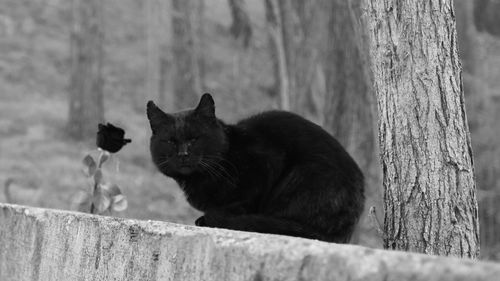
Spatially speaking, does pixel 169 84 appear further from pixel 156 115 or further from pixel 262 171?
pixel 262 171

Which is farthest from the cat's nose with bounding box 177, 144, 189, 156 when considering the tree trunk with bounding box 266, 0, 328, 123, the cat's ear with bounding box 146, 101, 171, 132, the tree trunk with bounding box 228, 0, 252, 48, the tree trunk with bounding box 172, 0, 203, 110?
the tree trunk with bounding box 172, 0, 203, 110

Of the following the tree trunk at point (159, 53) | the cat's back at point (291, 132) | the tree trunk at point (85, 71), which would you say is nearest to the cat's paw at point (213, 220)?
the cat's back at point (291, 132)

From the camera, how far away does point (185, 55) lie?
17375 mm

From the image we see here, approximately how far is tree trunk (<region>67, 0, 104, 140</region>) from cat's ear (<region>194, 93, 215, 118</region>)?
1165 centimetres

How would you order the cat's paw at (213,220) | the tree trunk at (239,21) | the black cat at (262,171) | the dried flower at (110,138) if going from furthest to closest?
the tree trunk at (239,21)
the dried flower at (110,138)
the cat's paw at (213,220)
the black cat at (262,171)

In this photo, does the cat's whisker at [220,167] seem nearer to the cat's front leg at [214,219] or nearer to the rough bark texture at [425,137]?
the cat's front leg at [214,219]

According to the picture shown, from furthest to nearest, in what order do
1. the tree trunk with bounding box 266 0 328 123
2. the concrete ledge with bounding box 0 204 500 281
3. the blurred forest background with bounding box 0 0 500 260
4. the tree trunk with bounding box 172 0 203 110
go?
the tree trunk with bounding box 172 0 203 110 < the tree trunk with bounding box 266 0 328 123 < the blurred forest background with bounding box 0 0 500 260 < the concrete ledge with bounding box 0 204 500 281

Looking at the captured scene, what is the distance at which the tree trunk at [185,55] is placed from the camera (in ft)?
56.5

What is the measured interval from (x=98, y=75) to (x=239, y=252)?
46.5ft

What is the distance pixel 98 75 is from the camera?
1638cm

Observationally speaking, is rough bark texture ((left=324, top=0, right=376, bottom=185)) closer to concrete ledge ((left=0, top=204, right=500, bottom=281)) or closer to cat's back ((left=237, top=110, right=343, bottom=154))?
cat's back ((left=237, top=110, right=343, bottom=154))

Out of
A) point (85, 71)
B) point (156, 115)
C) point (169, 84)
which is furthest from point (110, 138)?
point (169, 84)

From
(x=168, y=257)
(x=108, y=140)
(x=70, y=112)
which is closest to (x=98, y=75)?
(x=70, y=112)

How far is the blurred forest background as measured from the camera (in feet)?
31.6
